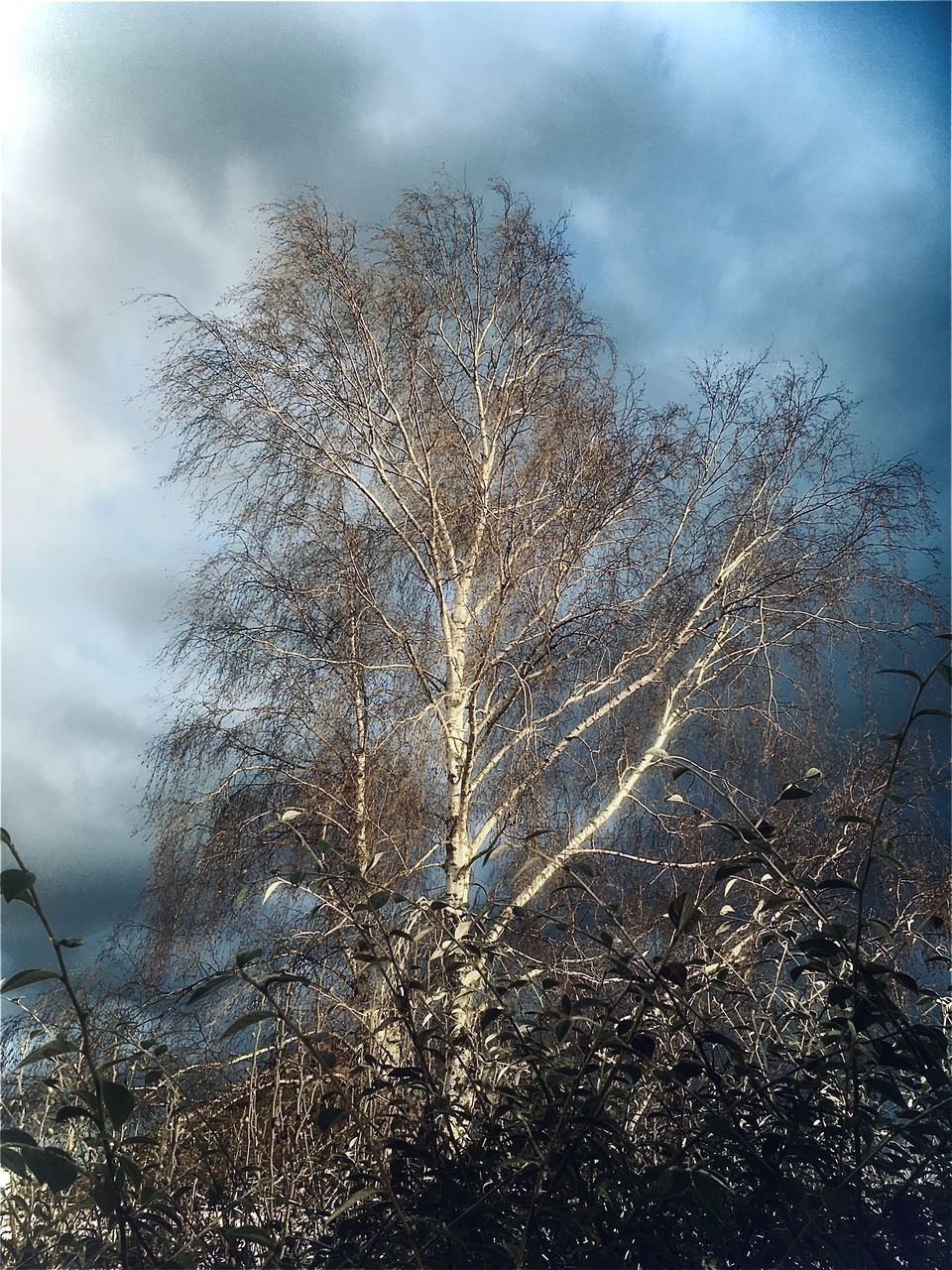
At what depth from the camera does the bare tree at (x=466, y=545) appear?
3.55m

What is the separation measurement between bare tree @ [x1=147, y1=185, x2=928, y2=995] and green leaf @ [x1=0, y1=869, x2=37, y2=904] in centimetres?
256

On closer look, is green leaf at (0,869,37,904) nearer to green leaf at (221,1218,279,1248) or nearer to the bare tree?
green leaf at (221,1218,279,1248)

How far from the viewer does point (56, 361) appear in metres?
2.97

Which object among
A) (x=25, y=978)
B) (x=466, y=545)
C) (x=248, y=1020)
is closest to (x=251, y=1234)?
(x=248, y=1020)

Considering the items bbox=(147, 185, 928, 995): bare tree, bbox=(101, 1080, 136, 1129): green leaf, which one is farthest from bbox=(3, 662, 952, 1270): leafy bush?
bbox=(147, 185, 928, 995): bare tree

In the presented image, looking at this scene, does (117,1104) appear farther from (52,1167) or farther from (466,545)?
(466,545)

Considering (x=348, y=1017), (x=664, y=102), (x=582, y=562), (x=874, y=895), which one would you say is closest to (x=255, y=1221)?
(x=874, y=895)

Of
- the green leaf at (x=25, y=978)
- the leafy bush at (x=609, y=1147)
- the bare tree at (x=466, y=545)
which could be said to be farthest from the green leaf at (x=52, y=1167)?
the bare tree at (x=466, y=545)

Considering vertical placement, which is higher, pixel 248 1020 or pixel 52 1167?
pixel 248 1020

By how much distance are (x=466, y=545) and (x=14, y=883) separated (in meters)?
3.43

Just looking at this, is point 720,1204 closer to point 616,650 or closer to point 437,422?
point 616,650

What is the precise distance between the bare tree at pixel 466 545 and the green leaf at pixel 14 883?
2560 millimetres

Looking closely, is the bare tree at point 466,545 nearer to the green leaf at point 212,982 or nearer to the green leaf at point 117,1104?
the green leaf at point 212,982

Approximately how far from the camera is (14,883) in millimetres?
715
